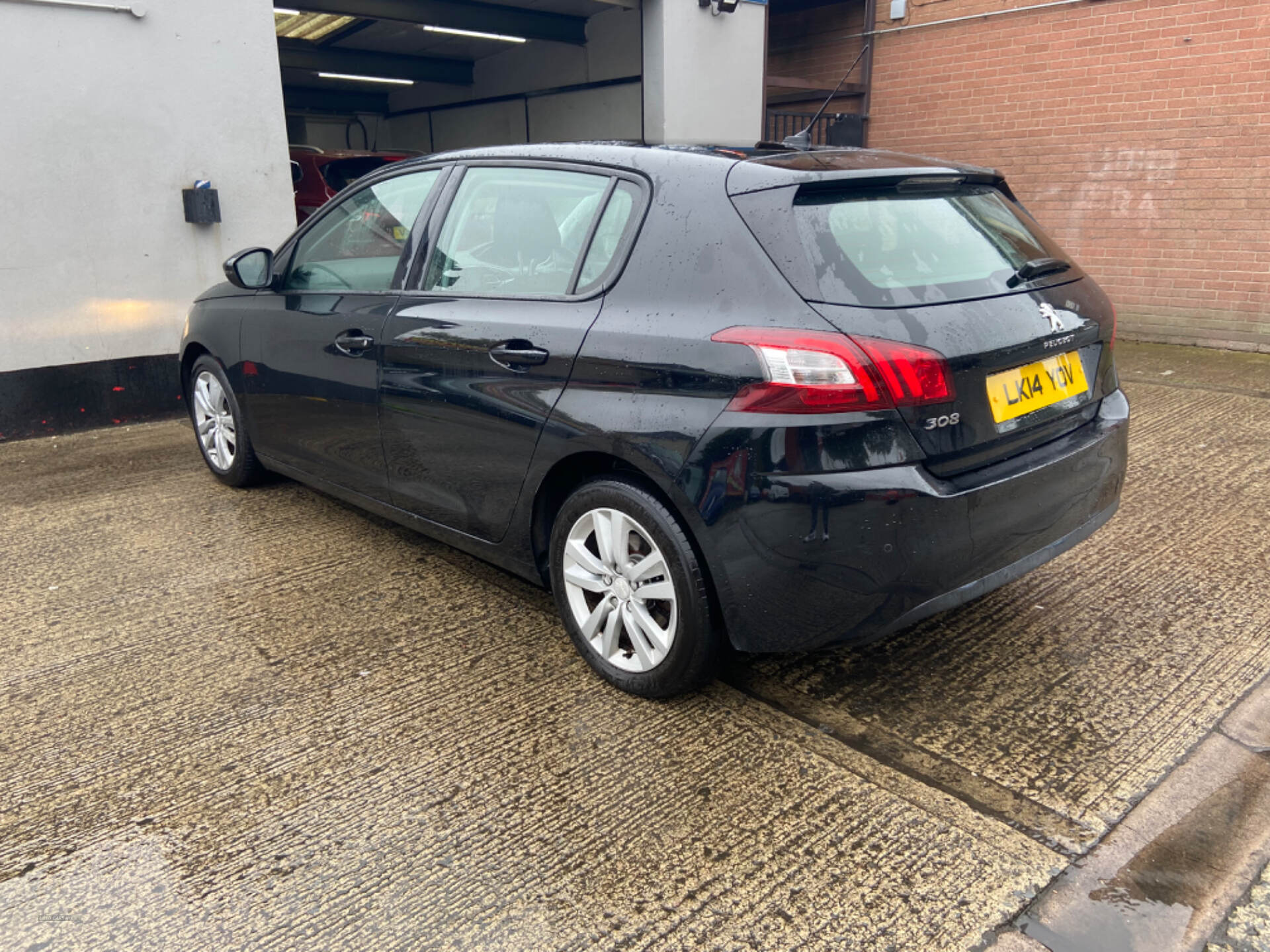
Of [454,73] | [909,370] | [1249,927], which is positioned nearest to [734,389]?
[909,370]

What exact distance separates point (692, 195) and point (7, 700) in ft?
8.27

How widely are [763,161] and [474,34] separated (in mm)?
9655

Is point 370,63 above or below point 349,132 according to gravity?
above

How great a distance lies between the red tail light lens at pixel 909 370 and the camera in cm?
236

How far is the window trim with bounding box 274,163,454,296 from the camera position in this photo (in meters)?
3.51

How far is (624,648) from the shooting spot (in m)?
2.94

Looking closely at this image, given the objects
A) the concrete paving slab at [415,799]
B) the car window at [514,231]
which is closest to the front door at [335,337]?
the car window at [514,231]

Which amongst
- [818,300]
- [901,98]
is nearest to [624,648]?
[818,300]

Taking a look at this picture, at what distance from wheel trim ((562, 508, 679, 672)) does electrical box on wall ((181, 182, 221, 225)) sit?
4.54m

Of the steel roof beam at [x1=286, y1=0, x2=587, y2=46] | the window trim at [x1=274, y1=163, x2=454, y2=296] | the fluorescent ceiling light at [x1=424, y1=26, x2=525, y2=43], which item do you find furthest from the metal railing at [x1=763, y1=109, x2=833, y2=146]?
the window trim at [x1=274, y1=163, x2=454, y2=296]

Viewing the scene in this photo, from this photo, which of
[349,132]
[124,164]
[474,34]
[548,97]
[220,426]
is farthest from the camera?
[349,132]

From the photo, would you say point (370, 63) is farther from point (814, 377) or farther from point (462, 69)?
point (814, 377)

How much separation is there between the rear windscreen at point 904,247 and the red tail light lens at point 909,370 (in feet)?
0.47

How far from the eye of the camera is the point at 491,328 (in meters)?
3.07
